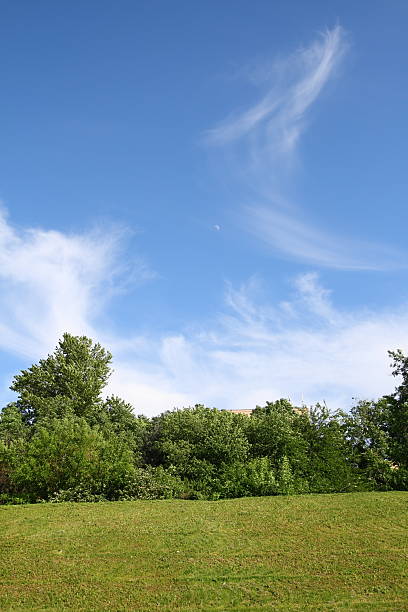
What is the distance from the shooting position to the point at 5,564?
1297 cm

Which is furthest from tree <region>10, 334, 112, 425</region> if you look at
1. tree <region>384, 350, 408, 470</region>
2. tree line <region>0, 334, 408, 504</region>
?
tree <region>384, 350, 408, 470</region>

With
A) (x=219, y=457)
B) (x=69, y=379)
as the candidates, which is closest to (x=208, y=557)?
(x=219, y=457)

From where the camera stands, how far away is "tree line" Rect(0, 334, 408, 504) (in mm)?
22344

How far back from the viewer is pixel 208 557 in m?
13.1

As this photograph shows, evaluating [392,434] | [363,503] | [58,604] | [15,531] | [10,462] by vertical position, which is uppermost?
[392,434]

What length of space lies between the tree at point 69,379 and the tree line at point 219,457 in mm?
7555

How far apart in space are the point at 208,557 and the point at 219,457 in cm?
1236

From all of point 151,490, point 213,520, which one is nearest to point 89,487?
point 151,490

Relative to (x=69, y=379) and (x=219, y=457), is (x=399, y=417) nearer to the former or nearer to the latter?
(x=219, y=457)

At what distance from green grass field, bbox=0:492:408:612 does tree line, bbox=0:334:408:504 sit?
3875 mm

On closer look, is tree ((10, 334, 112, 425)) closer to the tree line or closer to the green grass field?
the tree line

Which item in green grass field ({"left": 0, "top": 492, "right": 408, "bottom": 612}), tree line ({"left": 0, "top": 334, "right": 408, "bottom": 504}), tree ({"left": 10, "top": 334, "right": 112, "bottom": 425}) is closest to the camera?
green grass field ({"left": 0, "top": 492, "right": 408, "bottom": 612})

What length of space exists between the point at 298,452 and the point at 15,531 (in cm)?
1371

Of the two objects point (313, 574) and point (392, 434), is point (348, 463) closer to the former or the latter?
point (392, 434)
